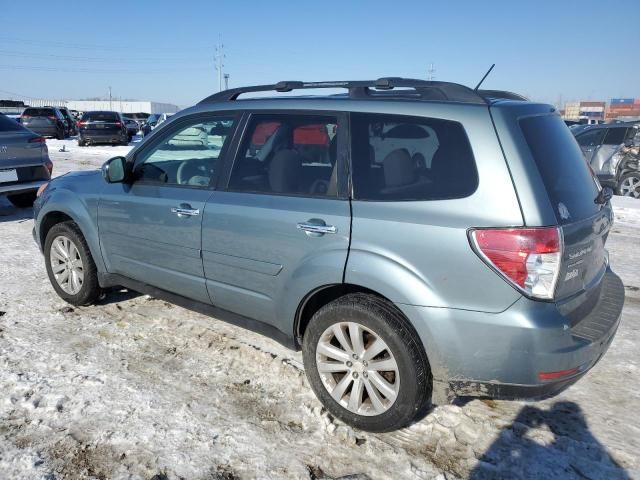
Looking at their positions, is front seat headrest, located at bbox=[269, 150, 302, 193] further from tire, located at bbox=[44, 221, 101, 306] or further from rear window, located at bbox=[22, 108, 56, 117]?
rear window, located at bbox=[22, 108, 56, 117]

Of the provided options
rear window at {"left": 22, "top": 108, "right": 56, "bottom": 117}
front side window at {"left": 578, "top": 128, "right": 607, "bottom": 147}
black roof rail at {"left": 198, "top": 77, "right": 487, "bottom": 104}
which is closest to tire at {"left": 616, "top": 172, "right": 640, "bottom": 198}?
front side window at {"left": 578, "top": 128, "right": 607, "bottom": 147}

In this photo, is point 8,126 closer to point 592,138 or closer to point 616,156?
point 592,138

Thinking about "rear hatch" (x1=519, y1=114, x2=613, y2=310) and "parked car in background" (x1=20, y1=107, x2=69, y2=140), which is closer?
"rear hatch" (x1=519, y1=114, x2=613, y2=310)

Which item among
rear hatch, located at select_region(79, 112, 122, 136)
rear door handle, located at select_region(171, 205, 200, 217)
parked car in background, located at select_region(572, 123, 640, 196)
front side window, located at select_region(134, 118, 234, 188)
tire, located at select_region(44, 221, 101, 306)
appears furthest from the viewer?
rear hatch, located at select_region(79, 112, 122, 136)

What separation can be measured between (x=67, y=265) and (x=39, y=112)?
24.8 m

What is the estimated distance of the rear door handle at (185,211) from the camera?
344 centimetres

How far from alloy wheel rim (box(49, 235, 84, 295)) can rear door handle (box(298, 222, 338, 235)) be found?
2427 mm

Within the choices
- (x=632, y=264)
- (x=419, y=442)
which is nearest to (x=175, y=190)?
(x=419, y=442)

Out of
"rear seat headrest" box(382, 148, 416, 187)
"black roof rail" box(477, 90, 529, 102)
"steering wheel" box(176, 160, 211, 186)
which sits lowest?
"steering wheel" box(176, 160, 211, 186)

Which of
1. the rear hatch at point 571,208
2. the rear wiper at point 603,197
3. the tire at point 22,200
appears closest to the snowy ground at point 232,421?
the rear hatch at point 571,208

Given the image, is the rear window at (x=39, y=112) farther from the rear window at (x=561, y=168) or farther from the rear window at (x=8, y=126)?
the rear window at (x=561, y=168)

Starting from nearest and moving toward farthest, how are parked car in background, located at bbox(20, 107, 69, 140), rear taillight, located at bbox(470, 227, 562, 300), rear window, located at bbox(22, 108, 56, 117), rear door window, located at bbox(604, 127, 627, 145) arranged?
rear taillight, located at bbox(470, 227, 562, 300) < rear door window, located at bbox(604, 127, 627, 145) < parked car in background, located at bbox(20, 107, 69, 140) < rear window, located at bbox(22, 108, 56, 117)

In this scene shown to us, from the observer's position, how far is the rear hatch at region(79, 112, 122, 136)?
21.9 metres

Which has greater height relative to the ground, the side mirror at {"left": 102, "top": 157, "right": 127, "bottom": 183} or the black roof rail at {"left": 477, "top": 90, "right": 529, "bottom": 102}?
the black roof rail at {"left": 477, "top": 90, "right": 529, "bottom": 102}
